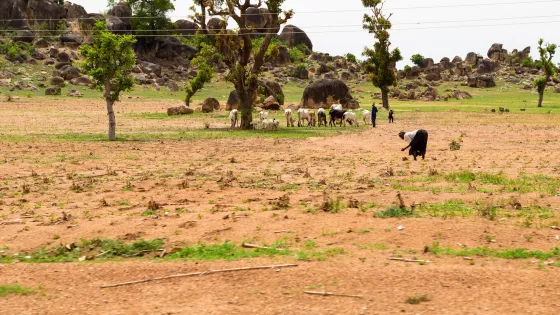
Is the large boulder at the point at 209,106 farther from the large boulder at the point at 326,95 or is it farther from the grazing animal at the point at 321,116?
the grazing animal at the point at 321,116

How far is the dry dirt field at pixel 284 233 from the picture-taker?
7.28 meters

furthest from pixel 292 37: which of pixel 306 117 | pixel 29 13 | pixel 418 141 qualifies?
pixel 418 141

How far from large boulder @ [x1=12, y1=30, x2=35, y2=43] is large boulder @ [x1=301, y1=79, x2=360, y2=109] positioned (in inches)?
1775

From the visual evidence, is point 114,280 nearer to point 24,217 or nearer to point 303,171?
point 24,217

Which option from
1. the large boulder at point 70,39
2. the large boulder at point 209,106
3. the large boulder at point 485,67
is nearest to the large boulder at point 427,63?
the large boulder at point 485,67

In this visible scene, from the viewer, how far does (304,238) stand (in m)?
9.59

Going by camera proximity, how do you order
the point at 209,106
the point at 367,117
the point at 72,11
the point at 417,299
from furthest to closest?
the point at 72,11 → the point at 209,106 → the point at 367,117 → the point at 417,299

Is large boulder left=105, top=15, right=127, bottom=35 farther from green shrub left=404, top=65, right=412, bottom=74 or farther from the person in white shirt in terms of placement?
the person in white shirt

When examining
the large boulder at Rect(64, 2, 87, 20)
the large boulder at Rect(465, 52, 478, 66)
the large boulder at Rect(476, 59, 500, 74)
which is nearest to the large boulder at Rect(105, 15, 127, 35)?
the large boulder at Rect(64, 2, 87, 20)

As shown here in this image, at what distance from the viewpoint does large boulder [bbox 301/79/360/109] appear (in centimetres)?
5353

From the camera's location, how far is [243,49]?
117 ft

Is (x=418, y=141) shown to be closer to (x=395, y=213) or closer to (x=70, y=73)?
(x=395, y=213)

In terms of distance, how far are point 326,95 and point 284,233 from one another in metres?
44.4

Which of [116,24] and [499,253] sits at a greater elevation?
[116,24]
